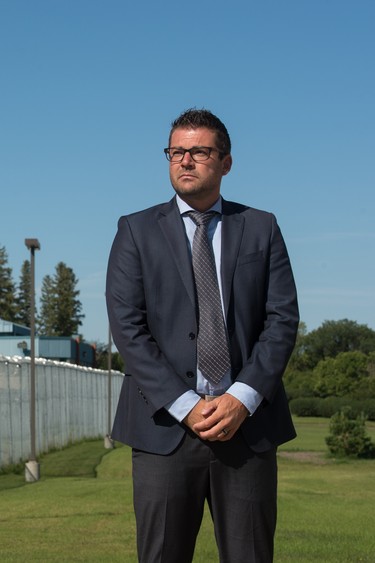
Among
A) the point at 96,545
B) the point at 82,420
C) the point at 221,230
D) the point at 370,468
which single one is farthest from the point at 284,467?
the point at 221,230

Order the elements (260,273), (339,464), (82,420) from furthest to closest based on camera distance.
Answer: (82,420), (339,464), (260,273)

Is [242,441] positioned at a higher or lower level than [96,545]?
higher

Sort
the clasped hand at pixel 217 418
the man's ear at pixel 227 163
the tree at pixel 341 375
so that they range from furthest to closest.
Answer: the tree at pixel 341 375, the man's ear at pixel 227 163, the clasped hand at pixel 217 418

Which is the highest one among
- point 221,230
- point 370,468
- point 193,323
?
point 221,230

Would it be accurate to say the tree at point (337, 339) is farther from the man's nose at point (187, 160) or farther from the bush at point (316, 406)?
the man's nose at point (187, 160)

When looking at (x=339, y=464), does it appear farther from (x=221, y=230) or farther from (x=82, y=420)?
(x=221, y=230)

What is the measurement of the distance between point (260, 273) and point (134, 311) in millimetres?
551

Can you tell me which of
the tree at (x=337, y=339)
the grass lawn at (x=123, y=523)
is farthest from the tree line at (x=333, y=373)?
the grass lawn at (x=123, y=523)

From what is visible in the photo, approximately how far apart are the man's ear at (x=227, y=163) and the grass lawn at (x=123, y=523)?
17.6 feet

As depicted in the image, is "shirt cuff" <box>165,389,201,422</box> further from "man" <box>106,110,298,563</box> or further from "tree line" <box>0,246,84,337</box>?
"tree line" <box>0,246,84,337</box>

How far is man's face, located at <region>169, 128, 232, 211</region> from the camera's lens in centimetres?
431

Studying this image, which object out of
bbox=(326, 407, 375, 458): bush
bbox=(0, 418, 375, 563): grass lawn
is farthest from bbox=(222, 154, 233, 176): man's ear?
bbox=(326, 407, 375, 458): bush

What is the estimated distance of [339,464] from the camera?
112ft

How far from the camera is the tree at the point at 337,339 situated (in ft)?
426
